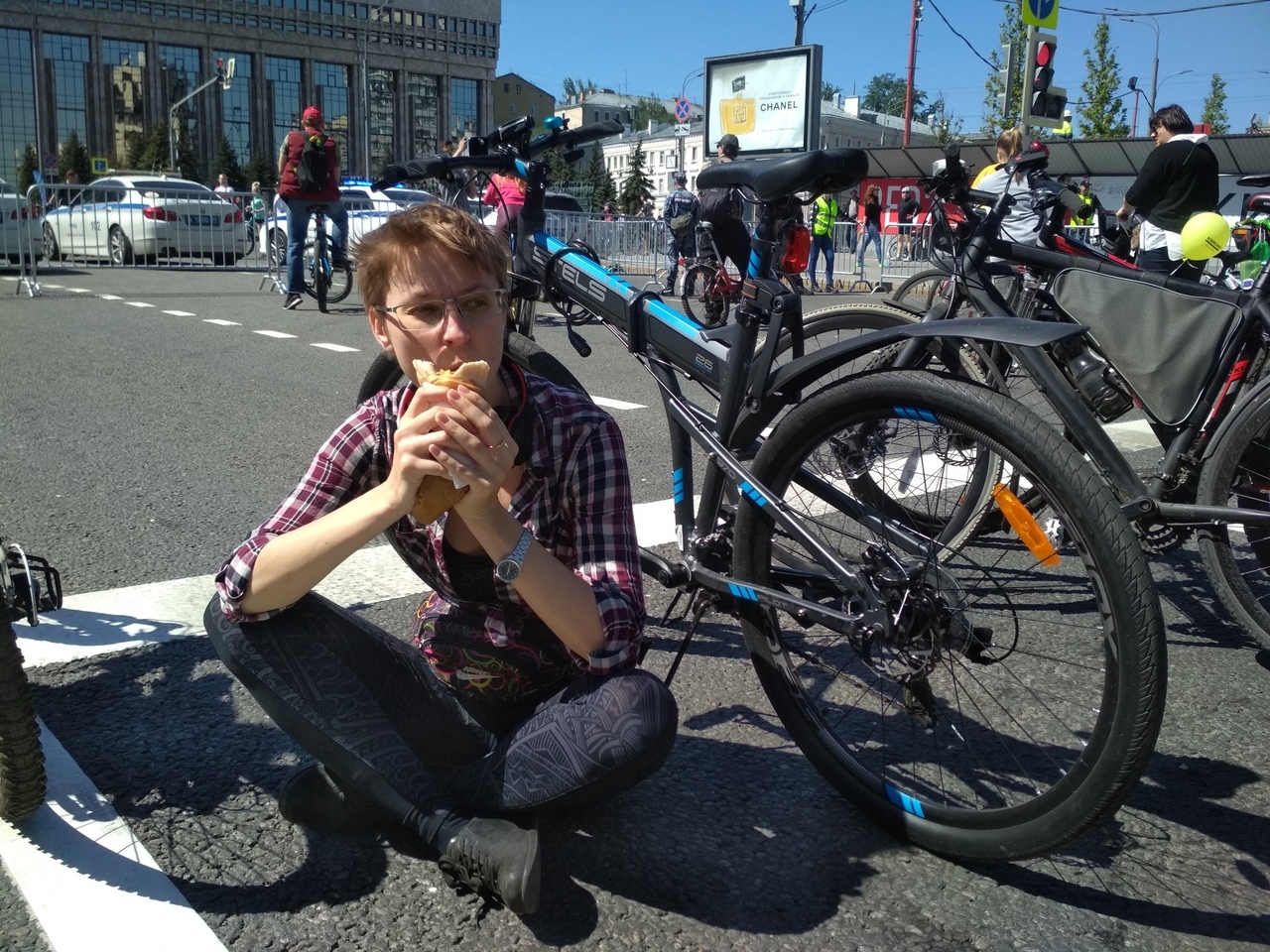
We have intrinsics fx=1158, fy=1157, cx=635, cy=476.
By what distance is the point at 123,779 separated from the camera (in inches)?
94.7

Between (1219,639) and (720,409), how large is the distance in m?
1.90

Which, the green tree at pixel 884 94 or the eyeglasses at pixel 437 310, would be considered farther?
the green tree at pixel 884 94

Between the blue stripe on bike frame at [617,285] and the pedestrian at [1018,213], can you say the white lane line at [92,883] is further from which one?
the pedestrian at [1018,213]

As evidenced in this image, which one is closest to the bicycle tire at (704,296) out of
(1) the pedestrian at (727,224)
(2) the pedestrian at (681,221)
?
(1) the pedestrian at (727,224)

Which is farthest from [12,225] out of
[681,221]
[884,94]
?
[884,94]

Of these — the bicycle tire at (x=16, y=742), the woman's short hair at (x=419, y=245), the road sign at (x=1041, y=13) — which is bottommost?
the bicycle tire at (x=16, y=742)

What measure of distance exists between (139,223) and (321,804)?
19.1 m

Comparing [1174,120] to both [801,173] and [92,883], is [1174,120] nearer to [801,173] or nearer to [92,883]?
[801,173]

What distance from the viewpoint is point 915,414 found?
2104 millimetres

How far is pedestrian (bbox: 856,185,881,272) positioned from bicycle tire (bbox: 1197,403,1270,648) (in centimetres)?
1901

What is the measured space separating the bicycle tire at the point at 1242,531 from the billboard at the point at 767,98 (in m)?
20.4

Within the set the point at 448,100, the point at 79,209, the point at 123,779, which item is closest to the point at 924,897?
the point at 123,779

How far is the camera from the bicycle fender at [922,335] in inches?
82.7

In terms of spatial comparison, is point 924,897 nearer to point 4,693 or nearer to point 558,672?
point 558,672
